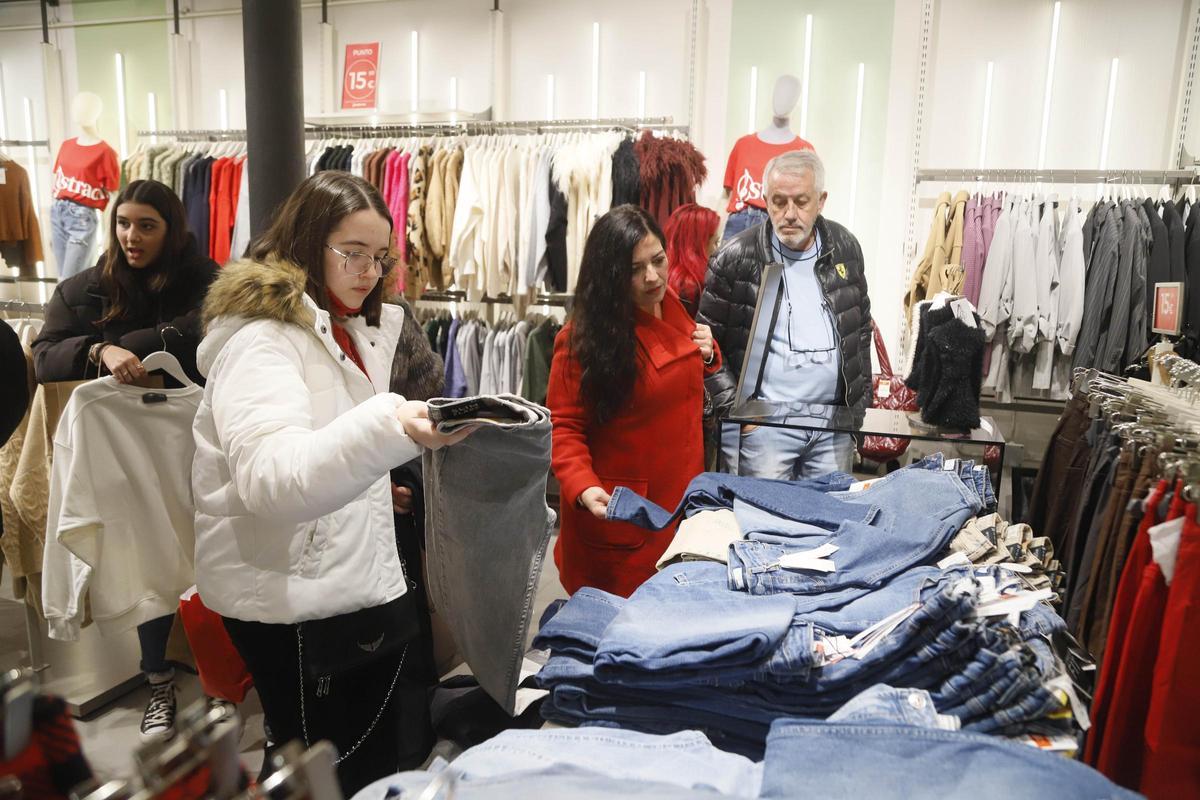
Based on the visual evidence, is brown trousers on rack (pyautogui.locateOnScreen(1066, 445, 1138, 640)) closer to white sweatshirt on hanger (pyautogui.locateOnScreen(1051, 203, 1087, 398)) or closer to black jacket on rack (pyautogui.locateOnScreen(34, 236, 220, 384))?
black jacket on rack (pyautogui.locateOnScreen(34, 236, 220, 384))

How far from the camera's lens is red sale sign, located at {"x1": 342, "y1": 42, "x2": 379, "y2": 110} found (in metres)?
6.19

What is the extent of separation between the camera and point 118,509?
2443 mm

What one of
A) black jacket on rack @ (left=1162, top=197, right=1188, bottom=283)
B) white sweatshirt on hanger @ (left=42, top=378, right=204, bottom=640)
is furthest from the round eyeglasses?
black jacket on rack @ (left=1162, top=197, right=1188, bottom=283)

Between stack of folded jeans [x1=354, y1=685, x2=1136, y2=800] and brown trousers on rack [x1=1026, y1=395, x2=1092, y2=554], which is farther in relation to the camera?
brown trousers on rack [x1=1026, y1=395, x2=1092, y2=554]

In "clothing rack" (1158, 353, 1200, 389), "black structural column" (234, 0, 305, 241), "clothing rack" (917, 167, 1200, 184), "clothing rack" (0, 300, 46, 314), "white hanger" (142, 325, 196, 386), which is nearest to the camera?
"clothing rack" (1158, 353, 1200, 389)

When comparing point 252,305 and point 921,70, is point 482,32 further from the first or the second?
point 252,305

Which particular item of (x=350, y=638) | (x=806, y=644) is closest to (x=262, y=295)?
(x=350, y=638)

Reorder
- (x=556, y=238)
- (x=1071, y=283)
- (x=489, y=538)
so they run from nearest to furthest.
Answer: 1. (x=489, y=538)
2. (x=1071, y=283)
3. (x=556, y=238)

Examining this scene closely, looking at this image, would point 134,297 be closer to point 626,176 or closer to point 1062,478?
point 1062,478

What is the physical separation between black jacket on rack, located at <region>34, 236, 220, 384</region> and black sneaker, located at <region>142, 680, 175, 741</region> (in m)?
1.06

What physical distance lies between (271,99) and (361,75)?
3.55 m

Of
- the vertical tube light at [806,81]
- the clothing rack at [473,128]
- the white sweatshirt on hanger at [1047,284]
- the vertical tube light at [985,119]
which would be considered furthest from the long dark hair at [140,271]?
the vertical tube light at [985,119]

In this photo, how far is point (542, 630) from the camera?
3.96 feet

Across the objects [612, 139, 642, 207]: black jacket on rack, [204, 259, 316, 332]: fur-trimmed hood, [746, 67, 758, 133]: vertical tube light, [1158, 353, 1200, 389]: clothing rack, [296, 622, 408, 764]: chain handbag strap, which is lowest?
[296, 622, 408, 764]: chain handbag strap
